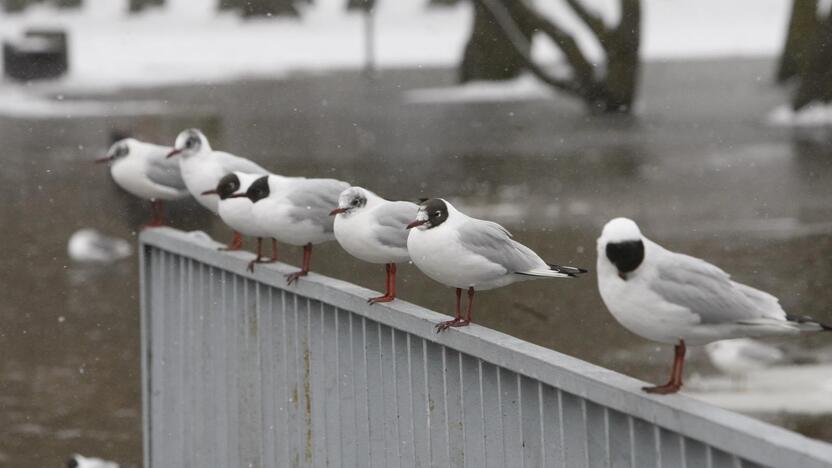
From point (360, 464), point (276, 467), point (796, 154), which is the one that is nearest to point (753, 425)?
point (360, 464)

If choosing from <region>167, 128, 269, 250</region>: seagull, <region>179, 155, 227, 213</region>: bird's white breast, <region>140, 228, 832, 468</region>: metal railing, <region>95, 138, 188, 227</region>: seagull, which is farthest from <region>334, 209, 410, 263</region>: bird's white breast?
<region>95, 138, 188, 227</region>: seagull

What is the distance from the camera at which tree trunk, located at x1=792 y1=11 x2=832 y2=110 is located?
65.1 feet

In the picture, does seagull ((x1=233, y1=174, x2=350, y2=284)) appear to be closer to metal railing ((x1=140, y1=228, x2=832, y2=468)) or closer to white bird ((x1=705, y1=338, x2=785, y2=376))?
metal railing ((x1=140, y1=228, x2=832, y2=468))

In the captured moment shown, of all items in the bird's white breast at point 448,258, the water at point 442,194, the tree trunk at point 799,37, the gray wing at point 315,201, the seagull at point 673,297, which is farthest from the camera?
the tree trunk at point 799,37

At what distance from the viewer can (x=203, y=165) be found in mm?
5922

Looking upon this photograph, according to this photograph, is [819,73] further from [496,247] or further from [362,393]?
[496,247]

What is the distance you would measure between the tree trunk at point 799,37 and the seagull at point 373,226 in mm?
17275

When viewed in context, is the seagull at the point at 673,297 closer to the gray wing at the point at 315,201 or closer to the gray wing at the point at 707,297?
the gray wing at the point at 707,297

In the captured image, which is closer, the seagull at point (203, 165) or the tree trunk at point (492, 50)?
the seagull at point (203, 165)

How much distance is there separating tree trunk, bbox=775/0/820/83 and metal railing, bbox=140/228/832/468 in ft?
54.4

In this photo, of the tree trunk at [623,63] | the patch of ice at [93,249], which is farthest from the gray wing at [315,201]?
the tree trunk at [623,63]

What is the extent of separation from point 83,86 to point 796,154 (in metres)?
12.1

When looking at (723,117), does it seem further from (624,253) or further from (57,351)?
(624,253)

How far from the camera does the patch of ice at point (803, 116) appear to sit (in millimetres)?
20172
